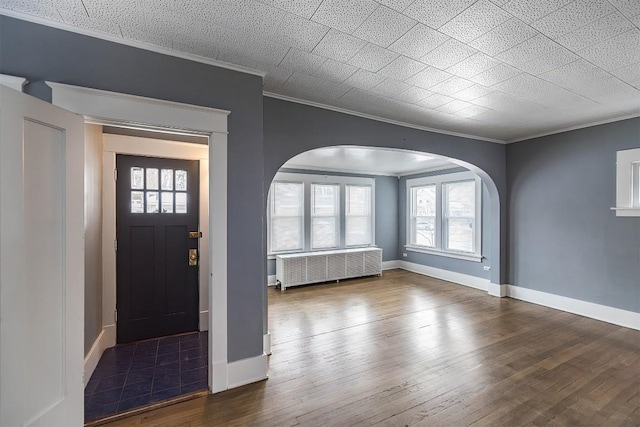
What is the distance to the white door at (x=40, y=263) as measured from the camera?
1.36 m

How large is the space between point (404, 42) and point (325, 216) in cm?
469

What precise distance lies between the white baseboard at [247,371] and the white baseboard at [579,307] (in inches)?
Answer: 170

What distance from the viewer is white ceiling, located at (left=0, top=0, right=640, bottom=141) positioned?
1648mm

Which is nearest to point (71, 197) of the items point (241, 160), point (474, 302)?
point (241, 160)

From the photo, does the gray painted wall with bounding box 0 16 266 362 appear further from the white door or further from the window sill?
the window sill

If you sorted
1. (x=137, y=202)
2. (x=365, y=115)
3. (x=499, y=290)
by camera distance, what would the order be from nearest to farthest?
(x=137, y=202)
(x=365, y=115)
(x=499, y=290)

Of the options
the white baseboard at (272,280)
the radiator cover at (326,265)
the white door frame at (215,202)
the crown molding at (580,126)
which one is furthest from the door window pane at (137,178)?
the crown molding at (580,126)

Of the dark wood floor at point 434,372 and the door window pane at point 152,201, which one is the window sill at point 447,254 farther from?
the door window pane at point 152,201

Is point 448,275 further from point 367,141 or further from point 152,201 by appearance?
point 152,201

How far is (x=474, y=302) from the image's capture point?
4.60 metres

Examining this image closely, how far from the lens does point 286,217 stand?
6.02 meters

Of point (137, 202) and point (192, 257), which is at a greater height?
point (137, 202)

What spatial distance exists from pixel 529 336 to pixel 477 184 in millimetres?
3042

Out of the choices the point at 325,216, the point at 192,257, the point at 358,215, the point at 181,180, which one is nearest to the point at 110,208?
the point at 181,180
